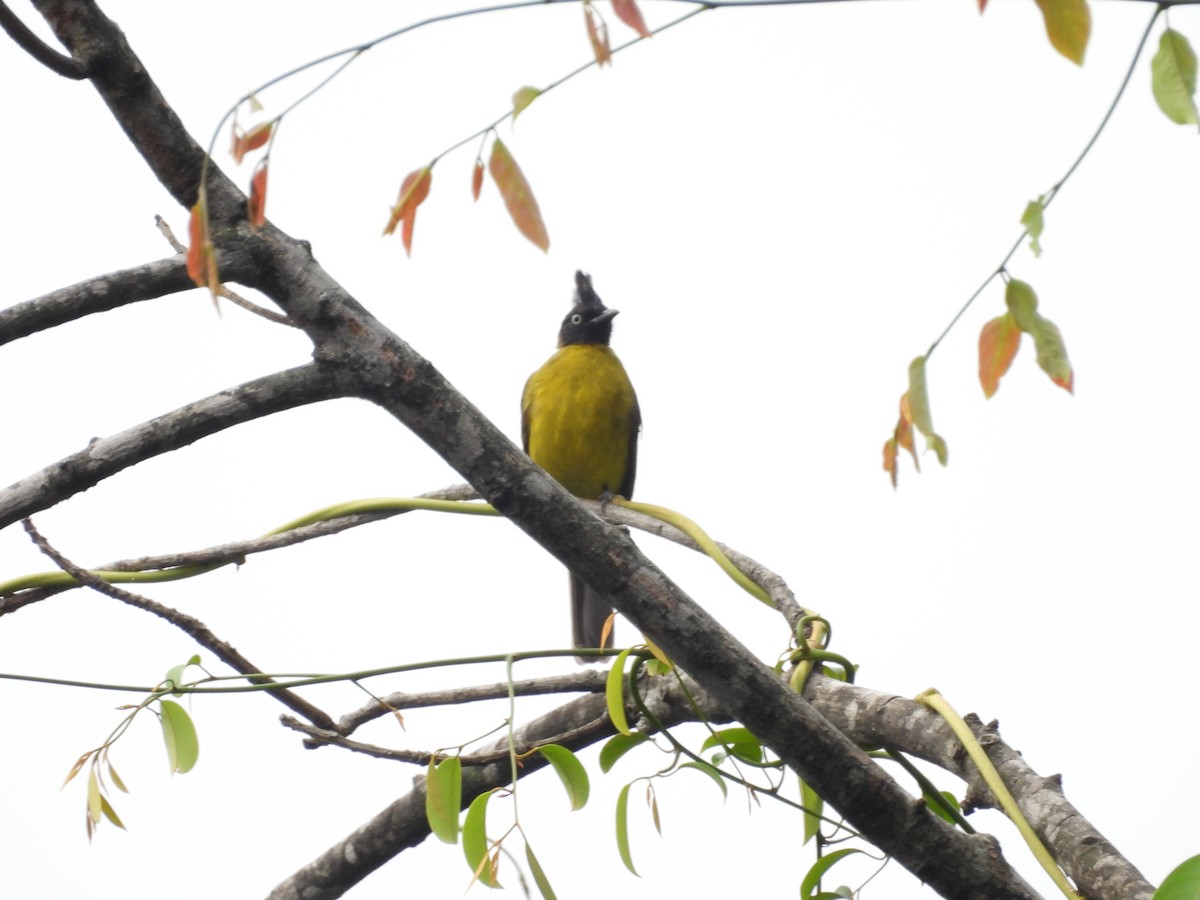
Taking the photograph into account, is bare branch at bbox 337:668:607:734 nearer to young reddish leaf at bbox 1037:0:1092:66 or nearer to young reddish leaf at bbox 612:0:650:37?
young reddish leaf at bbox 612:0:650:37

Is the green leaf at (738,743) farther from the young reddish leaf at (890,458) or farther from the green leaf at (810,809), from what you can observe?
the young reddish leaf at (890,458)

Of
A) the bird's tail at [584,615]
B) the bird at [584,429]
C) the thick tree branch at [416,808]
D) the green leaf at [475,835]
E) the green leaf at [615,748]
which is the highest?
the bird at [584,429]

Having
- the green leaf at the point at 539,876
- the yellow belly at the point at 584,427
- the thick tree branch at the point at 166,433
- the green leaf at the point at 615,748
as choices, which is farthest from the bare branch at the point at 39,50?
the yellow belly at the point at 584,427

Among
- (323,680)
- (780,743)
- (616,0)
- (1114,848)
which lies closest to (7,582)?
(323,680)

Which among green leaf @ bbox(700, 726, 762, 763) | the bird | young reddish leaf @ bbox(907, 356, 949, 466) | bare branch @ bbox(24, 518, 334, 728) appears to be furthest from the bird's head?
young reddish leaf @ bbox(907, 356, 949, 466)

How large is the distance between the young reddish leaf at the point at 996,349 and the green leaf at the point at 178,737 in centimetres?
100

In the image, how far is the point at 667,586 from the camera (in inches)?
50.8

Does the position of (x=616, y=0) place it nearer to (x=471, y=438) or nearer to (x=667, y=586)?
(x=471, y=438)

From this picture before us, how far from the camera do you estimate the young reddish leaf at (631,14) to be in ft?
3.08

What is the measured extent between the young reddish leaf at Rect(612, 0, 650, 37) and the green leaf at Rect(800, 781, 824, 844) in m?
→ 0.98

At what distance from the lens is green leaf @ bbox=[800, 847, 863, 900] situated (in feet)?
4.89

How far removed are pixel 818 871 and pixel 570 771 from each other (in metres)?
0.34

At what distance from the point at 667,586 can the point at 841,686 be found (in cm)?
51

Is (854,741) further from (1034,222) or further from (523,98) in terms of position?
(523,98)
